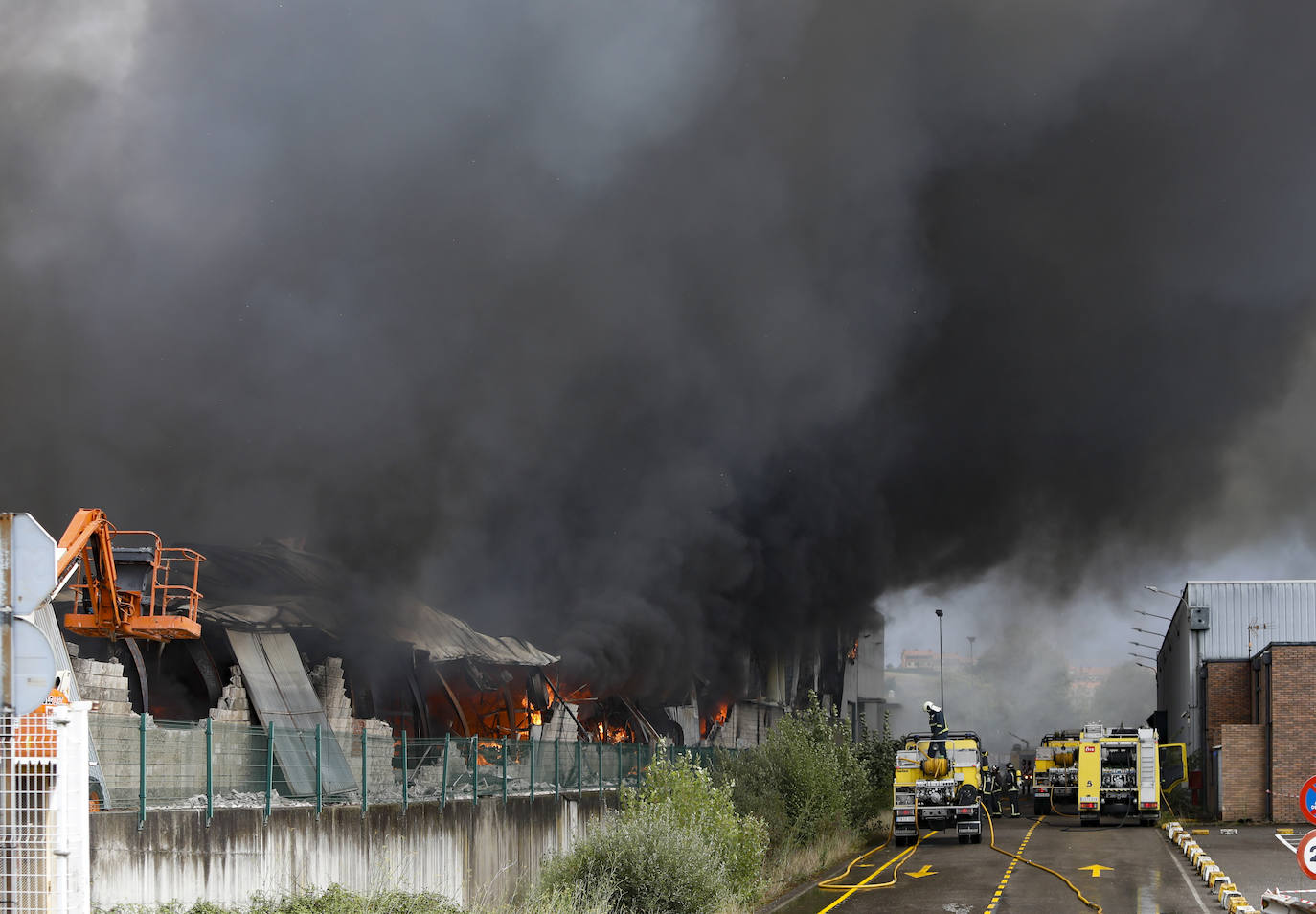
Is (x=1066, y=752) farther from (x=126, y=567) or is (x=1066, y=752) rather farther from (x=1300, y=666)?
(x=126, y=567)

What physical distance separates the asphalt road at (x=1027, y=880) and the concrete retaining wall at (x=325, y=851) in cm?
479

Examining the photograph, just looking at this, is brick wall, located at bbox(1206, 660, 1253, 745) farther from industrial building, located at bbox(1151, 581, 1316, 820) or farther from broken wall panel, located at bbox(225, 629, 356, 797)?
broken wall panel, located at bbox(225, 629, 356, 797)

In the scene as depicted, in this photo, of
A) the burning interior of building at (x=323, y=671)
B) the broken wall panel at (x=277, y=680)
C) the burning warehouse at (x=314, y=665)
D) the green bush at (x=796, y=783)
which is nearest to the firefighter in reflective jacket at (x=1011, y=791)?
the green bush at (x=796, y=783)

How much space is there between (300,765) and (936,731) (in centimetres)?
2628

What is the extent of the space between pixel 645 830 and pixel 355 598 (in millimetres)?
12080

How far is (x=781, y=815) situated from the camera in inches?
1139

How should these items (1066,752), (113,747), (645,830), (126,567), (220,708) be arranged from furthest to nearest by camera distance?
(1066,752) → (220,708) → (126,567) → (645,830) → (113,747)

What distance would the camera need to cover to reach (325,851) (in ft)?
48.1

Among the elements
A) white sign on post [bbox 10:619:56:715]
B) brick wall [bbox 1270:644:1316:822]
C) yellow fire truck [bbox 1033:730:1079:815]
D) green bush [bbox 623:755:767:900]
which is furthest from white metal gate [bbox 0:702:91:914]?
yellow fire truck [bbox 1033:730:1079:815]

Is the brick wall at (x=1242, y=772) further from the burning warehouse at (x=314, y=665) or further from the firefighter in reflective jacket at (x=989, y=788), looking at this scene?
the burning warehouse at (x=314, y=665)

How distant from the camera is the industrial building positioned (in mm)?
41688

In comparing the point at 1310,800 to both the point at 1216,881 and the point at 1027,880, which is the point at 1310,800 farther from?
the point at 1027,880

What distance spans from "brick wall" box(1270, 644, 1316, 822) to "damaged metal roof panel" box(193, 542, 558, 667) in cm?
2499

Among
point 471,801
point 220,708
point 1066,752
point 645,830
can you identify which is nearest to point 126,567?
point 220,708
